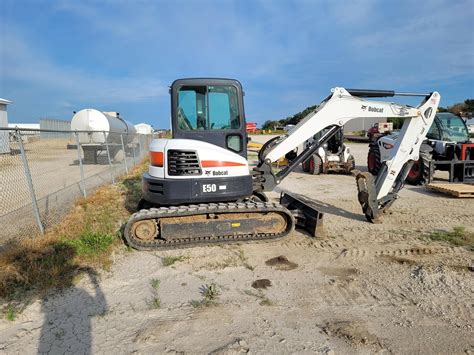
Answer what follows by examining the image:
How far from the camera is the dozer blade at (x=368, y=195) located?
238 inches

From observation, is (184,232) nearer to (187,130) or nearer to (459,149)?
(187,130)

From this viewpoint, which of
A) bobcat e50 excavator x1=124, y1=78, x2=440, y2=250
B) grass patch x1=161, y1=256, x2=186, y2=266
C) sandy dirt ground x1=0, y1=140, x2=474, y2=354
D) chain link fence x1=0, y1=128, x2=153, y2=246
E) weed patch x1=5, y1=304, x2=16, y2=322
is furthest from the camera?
chain link fence x1=0, y1=128, x2=153, y2=246

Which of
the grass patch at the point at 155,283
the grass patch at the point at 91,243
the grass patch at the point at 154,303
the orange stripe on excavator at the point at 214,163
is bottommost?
the grass patch at the point at 154,303

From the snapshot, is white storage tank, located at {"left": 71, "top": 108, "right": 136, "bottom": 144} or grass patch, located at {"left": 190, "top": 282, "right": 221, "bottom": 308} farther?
white storage tank, located at {"left": 71, "top": 108, "right": 136, "bottom": 144}

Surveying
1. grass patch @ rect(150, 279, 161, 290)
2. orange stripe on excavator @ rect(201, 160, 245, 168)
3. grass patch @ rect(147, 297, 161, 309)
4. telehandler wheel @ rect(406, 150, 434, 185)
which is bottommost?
grass patch @ rect(147, 297, 161, 309)

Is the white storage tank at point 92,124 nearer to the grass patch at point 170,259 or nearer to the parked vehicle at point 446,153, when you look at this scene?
the parked vehicle at point 446,153

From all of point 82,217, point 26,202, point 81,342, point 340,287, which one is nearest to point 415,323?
point 340,287

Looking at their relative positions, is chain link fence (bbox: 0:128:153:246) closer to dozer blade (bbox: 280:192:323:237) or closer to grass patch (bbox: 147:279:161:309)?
grass patch (bbox: 147:279:161:309)

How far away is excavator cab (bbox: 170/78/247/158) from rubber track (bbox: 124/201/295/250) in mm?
1022

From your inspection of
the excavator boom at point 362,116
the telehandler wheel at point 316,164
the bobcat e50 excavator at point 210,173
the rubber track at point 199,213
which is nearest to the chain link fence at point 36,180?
the rubber track at point 199,213

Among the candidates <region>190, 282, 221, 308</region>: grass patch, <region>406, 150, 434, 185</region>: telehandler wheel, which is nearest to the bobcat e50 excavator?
<region>190, 282, 221, 308</region>: grass patch

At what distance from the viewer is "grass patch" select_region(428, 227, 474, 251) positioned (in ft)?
17.1

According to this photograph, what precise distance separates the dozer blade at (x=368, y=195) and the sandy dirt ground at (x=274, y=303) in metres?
0.66

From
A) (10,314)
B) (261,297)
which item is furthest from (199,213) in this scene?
(10,314)
